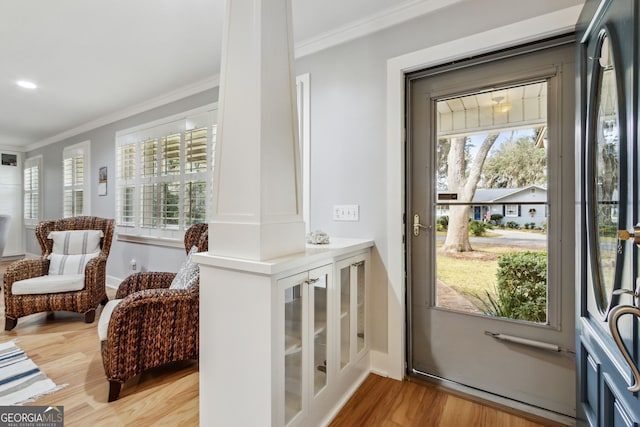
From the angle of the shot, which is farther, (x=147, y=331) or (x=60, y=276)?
(x=60, y=276)

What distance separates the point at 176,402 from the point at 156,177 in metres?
2.72

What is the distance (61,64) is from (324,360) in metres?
3.51

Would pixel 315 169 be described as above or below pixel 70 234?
above

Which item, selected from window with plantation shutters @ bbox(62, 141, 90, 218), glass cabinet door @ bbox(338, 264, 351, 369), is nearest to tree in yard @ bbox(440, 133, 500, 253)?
glass cabinet door @ bbox(338, 264, 351, 369)

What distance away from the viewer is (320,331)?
1.64 m

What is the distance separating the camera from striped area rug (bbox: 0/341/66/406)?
183 cm

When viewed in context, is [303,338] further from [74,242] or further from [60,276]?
[74,242]

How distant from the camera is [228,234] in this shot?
1.46 meters

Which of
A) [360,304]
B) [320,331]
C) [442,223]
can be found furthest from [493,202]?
[320,331]

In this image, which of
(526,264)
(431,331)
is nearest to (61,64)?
(431,331)

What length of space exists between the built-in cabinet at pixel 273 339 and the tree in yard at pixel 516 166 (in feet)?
3.41

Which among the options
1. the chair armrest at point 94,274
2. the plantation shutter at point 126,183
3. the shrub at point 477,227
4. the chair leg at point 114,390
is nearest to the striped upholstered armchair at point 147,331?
the chair leg at point 114,390

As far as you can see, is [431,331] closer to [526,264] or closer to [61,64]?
[526,264]

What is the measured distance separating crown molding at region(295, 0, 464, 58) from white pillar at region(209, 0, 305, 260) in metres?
0.82
